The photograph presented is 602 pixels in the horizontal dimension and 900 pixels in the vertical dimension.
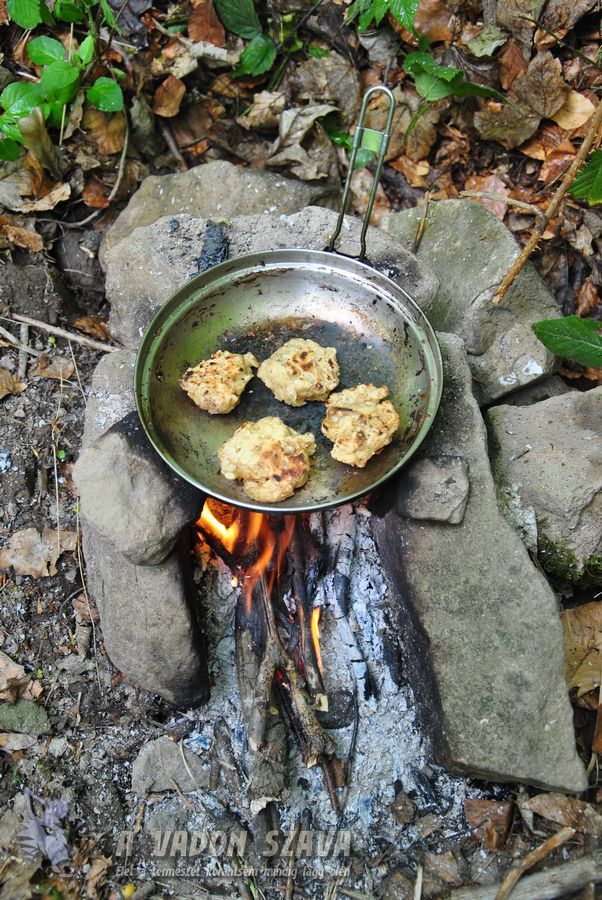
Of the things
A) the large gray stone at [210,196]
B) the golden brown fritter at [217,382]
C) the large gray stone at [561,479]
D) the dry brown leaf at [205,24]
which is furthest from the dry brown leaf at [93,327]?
the large gray stone at [561,479]

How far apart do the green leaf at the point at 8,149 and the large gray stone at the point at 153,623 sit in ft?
7.44

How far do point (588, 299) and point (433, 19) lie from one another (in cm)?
205

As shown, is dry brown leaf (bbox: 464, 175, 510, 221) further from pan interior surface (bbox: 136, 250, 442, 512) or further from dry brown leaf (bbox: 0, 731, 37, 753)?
dry brown leaf (bbox: 0, 731, 37, 753)

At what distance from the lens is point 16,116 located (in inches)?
140

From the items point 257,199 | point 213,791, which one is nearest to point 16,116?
point 257,199

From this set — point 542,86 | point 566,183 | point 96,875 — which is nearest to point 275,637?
point 96,875

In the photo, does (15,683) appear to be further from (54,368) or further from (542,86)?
(542,86)

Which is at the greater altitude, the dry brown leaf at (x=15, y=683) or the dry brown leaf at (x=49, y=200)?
the dry brown leaf at (x=49, y=200)

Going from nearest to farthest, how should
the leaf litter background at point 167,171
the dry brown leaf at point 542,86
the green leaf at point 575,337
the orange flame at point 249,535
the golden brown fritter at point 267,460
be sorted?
1. the golden brown fritter at point 267,460
2. the green leaf at point 575,337
3. the leaf litter background at point 167,171
4. the orange flame at point 249,535
5. the dry brown leaf at point 542,86

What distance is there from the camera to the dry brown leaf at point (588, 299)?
4.04 meters

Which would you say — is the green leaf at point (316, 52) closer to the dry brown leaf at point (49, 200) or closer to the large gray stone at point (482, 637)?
the dry brown leaf at point (49, 200)

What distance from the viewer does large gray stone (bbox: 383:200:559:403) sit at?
11.5 feet

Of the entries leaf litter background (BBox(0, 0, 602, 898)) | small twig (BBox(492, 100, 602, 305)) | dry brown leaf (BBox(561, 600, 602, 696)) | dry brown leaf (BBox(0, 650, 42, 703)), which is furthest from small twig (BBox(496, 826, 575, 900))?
small twig (BBox(492, 100, 602, 305))

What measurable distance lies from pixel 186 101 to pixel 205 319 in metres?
2.18
